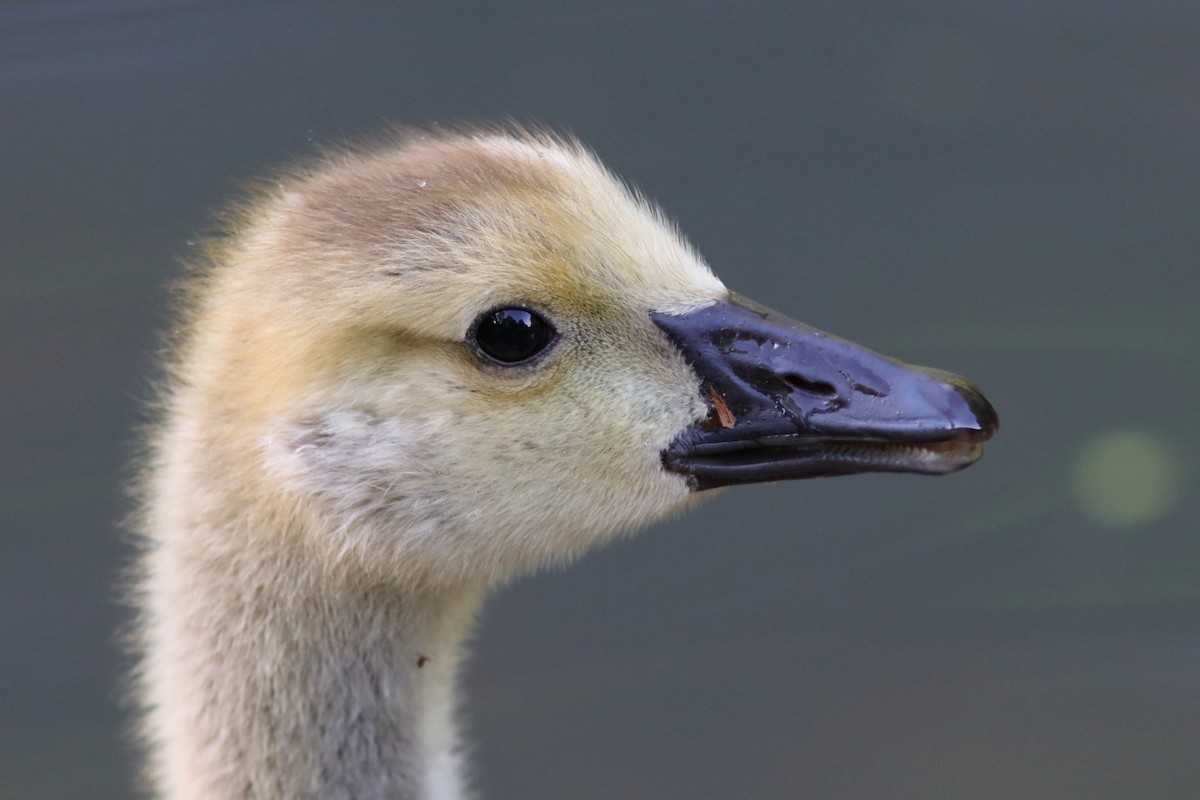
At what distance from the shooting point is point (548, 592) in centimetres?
449

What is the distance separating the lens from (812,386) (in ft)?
8.42

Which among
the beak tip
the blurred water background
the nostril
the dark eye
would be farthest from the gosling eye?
the blurred water background

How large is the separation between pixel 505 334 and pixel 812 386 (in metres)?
0.50

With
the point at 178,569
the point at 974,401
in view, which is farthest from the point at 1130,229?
the point at 178,569

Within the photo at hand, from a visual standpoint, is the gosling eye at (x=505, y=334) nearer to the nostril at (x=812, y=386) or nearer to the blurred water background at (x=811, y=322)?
the nostril at (x=812, y=386)

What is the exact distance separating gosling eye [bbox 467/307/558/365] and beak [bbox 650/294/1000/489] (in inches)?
8.5

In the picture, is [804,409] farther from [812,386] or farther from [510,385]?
[510,385]

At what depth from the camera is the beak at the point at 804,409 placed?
2.50 meters

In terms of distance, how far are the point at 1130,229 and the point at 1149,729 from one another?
1448 mm

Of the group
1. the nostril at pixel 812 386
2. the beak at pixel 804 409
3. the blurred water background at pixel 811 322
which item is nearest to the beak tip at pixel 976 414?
the beak at pixel 804 409

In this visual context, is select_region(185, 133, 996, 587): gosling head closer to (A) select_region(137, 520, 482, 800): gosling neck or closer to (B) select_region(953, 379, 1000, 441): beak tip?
(B) select_region(953, 379, 1000, 441): beak tip

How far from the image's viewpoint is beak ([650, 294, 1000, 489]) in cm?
250

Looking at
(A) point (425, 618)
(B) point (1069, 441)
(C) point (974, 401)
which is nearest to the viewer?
(C) point (974, 401)

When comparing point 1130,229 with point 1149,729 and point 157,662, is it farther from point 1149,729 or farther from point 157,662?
point 157,662
